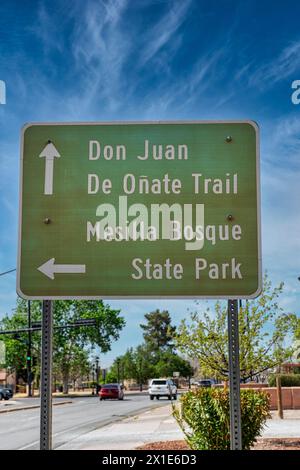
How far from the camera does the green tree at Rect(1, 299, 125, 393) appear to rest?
3115 inches

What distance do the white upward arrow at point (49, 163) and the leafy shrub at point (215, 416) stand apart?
20.7ft

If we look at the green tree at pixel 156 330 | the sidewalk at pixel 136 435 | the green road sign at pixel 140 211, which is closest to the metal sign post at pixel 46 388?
the green road sign at pixel 140 211

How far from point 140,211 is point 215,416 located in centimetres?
625

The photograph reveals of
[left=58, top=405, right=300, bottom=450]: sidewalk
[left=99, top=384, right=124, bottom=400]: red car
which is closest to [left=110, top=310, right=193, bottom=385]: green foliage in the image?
[left=99, top=384, right=124, bottom=400]: red car

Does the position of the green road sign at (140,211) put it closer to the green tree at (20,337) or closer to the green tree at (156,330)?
the green tree at (20,337)

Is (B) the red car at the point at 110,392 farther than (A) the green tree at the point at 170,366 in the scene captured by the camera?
No

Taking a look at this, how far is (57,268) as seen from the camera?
4453 mm

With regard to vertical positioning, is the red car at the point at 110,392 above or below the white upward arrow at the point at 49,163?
below

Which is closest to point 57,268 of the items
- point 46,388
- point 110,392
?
point 46,388

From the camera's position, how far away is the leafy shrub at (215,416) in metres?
9.79

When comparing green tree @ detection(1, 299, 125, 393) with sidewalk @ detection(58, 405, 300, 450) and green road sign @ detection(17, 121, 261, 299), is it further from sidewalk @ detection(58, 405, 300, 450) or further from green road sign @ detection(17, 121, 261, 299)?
green road sign @ detection(17, 121, 261, 299)

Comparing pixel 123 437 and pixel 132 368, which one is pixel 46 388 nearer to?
pixel 123 437

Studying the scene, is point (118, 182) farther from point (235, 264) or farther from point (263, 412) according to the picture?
point (263, 412)
